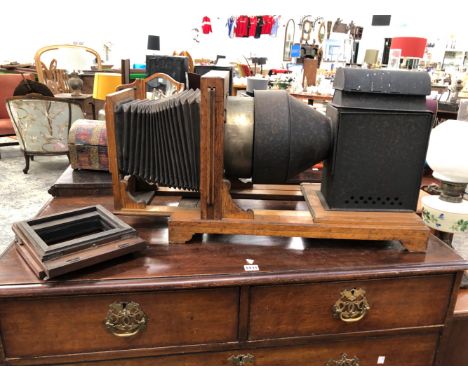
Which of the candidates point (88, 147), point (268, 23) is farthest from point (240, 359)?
point (268, 23)

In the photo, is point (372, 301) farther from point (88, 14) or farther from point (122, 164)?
point (88, 14)

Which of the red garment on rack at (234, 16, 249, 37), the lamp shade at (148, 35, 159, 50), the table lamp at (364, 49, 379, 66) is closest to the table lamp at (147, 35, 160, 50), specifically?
the lamp shade at (148, 35, 159, 50)

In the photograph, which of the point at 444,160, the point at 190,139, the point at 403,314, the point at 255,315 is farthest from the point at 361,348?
the point at 190,139

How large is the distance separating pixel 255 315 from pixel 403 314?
0.38 metres

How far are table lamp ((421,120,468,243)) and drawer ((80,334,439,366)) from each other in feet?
0.98

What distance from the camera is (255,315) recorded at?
0.92 meters

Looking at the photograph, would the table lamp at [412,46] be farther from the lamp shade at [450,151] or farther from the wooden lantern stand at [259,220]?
the wooden lantern stand at [259,220]

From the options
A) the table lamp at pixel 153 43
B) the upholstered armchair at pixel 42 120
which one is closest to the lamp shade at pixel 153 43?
the table lamp at pixel 153 43

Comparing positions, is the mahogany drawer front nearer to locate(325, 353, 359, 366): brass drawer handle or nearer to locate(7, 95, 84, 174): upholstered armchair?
locate(325, 353, 359, 366): brass drawer handle

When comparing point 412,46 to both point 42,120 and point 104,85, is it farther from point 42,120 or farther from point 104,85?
point 42,120

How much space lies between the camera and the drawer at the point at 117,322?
837 mm

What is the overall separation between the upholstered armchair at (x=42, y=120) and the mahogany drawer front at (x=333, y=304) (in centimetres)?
306

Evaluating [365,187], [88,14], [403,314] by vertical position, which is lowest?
[403,314]

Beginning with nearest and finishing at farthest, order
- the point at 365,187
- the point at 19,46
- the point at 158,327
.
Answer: the point at 158,327, the point at 365,187, the point at 19,46
